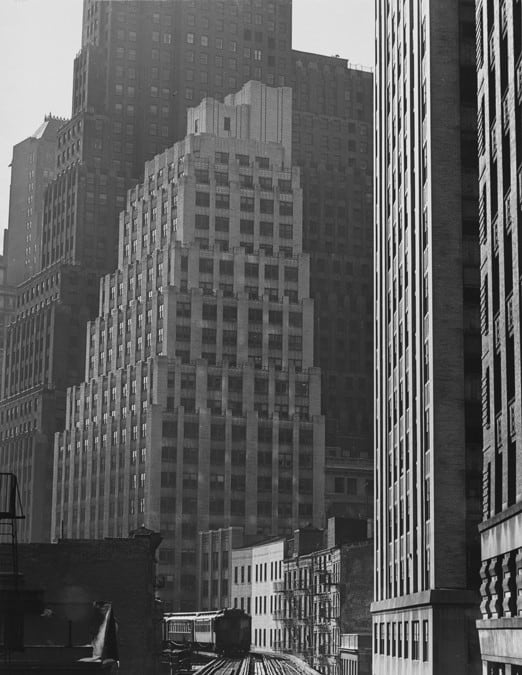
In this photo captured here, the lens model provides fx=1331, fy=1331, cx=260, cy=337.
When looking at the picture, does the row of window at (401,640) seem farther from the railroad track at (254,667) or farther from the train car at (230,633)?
the train car at (230,633)

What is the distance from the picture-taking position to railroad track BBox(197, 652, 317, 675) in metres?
100

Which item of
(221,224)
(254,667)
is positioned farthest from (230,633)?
(221,224)

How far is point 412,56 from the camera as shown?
88438mm

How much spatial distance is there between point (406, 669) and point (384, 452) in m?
18.6

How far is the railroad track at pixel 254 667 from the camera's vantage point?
100 meters

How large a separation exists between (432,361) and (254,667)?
131 feet

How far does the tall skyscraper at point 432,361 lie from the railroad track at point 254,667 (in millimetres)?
11481

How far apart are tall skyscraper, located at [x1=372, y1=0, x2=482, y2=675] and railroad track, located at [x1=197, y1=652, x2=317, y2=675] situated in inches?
452

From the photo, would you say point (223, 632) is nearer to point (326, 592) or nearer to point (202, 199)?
point (326, 592)

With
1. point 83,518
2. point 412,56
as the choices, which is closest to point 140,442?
point 83,518

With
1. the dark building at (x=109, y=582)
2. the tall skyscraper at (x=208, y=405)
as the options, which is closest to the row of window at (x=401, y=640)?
the dark building at (x=109, y=582)

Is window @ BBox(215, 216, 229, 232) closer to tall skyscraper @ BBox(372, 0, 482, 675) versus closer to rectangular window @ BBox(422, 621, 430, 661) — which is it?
tall skyscraper @ BBox(372, 0, 482, 675)

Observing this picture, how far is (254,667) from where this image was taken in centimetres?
10662

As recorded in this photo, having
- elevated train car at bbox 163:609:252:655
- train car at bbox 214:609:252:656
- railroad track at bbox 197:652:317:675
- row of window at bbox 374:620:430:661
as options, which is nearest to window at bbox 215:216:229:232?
elevated train car at bbox 163:609:252:655
